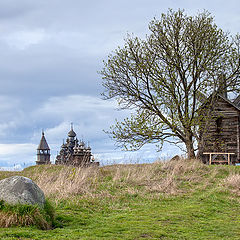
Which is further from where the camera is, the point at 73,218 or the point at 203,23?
the point at 203,23

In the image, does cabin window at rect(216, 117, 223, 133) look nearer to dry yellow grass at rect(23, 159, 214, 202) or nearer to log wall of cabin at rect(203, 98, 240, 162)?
log wall of cabin at rect(203, 98, 240, 162)

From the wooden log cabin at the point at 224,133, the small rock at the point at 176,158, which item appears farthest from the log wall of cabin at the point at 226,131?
the small rock at the point at 176,158

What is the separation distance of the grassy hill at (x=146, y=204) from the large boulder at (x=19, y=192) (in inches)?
38.2

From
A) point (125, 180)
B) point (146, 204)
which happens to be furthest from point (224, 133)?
point (146, 204)

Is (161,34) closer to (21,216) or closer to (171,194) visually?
(171,194)

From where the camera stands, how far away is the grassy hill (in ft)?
26.9

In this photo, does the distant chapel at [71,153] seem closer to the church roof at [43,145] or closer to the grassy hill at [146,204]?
the church roof at [43,145]

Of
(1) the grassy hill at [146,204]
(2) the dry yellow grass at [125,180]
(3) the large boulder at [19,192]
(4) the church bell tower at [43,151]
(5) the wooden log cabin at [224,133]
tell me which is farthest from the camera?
(4) the church bell tower at [43,151]

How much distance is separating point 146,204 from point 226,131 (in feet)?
58.2

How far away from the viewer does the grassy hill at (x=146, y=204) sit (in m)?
8.20

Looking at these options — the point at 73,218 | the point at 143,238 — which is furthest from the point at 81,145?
the point at 143,238

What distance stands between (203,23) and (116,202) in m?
18.2

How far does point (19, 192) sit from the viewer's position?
29.3 ft

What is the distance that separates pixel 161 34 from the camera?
25.9 m
